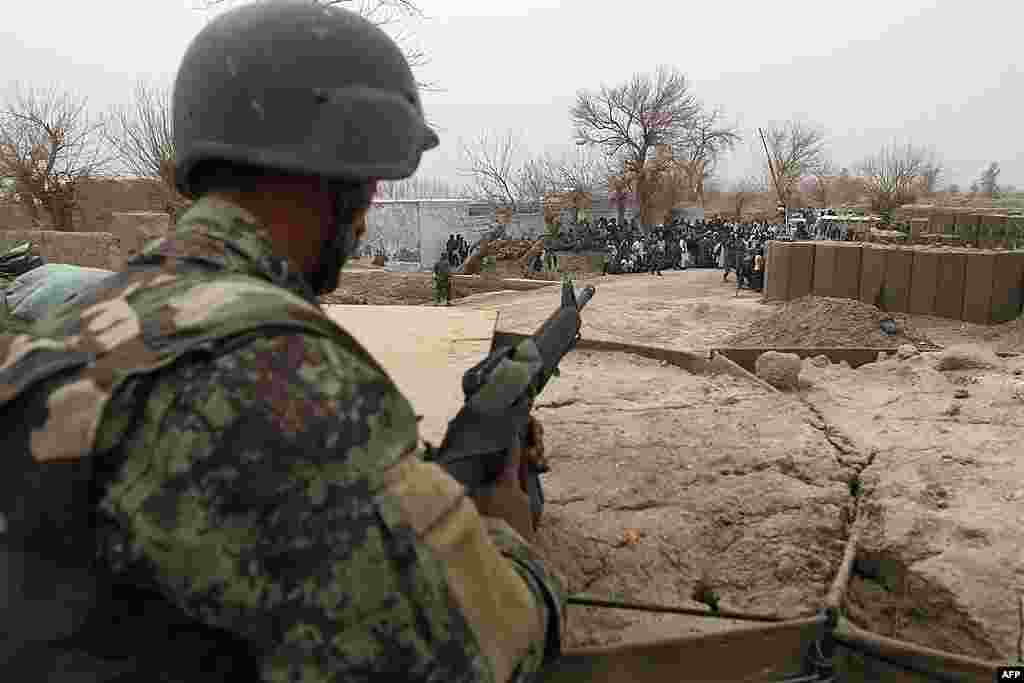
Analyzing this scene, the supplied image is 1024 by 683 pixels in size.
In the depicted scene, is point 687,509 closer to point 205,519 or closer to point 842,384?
point 205,519

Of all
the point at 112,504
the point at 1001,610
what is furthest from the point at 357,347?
the point at 1001,610

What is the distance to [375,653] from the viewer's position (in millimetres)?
814

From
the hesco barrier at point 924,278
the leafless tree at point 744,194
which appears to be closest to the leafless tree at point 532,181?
the leafless tree at point 744,194

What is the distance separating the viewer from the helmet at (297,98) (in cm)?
107

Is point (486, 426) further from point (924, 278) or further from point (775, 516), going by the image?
point (924, 278)

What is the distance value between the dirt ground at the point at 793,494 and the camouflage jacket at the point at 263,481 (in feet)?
4.74

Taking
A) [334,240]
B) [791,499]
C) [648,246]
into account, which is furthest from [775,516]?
[648,246]

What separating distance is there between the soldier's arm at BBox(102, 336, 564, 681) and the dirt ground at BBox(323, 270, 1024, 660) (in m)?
1.45

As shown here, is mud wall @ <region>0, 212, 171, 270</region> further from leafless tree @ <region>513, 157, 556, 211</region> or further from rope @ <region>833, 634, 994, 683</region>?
leafless tree @ <region>513, 157, 556, 211</region>

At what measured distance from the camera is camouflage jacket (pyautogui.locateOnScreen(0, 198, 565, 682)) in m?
0.77

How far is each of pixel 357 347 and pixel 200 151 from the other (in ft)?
1.42

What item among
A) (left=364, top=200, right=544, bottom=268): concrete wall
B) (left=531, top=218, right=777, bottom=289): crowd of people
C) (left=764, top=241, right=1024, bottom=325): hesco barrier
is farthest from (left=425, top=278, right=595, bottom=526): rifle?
(left=364, top=200, right=544, bottom=268): concrete wall

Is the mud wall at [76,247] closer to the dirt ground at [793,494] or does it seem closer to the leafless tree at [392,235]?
the dirt ground at [793,494]

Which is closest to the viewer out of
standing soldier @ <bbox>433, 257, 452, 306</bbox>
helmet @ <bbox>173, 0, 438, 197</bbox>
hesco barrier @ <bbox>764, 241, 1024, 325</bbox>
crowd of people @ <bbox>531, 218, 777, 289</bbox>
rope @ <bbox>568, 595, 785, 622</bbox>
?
helmet @ <bbox>173, 0, 438, 197</bbox>
